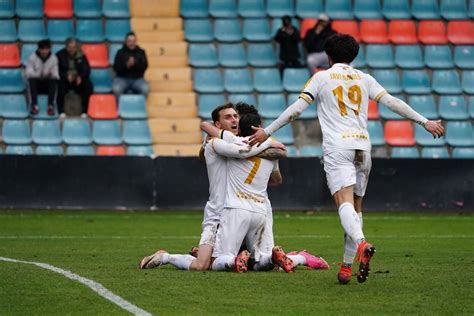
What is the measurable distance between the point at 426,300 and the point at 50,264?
13.3 feet

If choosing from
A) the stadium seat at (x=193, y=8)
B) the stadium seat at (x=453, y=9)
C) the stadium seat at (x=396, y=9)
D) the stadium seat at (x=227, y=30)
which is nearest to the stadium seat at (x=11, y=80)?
the stadium seat at (x=193, y=8)

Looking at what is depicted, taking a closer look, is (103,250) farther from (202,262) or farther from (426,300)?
(426,300)

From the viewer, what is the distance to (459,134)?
23016 mm

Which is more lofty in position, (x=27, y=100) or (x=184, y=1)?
(x=184, y=1)

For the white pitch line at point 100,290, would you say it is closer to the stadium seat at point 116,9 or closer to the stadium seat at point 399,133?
the stadium seat at point 399,133

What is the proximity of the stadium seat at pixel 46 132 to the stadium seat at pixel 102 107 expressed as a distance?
746 mm

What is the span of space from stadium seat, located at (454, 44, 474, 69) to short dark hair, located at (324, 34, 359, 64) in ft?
49.0

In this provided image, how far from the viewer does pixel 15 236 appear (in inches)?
601

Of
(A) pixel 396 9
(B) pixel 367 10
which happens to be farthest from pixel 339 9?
(A) pixel 396 9

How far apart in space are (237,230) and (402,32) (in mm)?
15069

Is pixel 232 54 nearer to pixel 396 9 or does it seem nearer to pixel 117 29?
pixel 117 29

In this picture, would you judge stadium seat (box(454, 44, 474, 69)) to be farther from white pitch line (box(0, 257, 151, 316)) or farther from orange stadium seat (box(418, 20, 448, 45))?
white pitch line (box(0, 257, 151, 316))

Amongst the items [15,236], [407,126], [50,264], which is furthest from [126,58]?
[50,264]

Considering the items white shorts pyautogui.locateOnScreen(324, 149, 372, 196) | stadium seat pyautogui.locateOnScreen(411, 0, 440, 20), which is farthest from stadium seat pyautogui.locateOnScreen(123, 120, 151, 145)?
white shorts pyautogui.locateOnScreen(324, 149, 372, 196)
